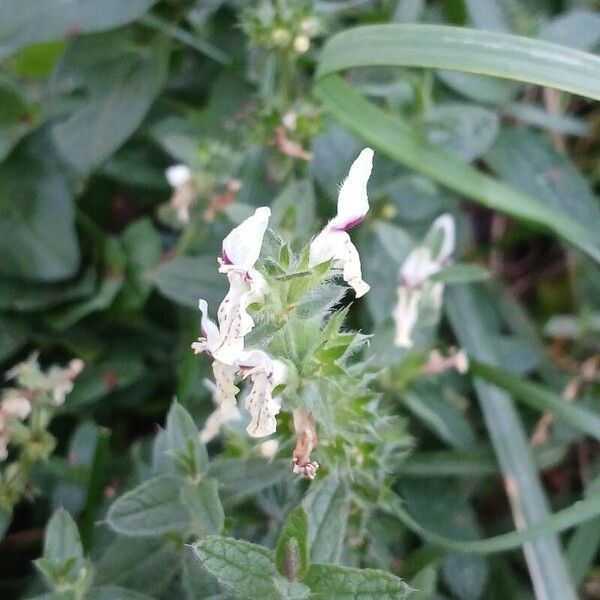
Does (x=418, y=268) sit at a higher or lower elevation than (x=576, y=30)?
lower

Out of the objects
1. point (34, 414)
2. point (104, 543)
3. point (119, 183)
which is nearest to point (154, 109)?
point (119, 183)

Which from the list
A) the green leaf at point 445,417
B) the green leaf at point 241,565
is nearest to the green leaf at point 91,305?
the green leaf at point 445,417

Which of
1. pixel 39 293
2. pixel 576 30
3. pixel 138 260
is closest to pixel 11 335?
pixel 39 293

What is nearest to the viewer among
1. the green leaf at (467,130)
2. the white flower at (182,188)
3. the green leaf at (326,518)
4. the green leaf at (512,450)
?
the green leaf at (326,518)

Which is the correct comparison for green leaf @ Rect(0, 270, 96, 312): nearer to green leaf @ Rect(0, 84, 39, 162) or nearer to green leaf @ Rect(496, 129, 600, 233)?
green leaf @ Rect(0, 84, 39, 162)

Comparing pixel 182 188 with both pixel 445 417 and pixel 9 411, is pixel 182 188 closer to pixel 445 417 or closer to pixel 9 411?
pixel 9 411

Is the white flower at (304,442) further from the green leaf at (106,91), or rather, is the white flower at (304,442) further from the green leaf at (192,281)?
the green leaf at (106,91)

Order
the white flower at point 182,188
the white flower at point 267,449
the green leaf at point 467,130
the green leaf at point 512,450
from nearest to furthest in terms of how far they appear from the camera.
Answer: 1. the white flower at point 267,449
2. the green leaf at point 512,450
3. the white flower at point 182,188
4. the green leaf at point 467,130

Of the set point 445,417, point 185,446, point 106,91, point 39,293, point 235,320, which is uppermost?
point 235,320

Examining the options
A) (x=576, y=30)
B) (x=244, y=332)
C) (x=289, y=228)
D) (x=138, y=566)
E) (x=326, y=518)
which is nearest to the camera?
(x=244, y=332)
